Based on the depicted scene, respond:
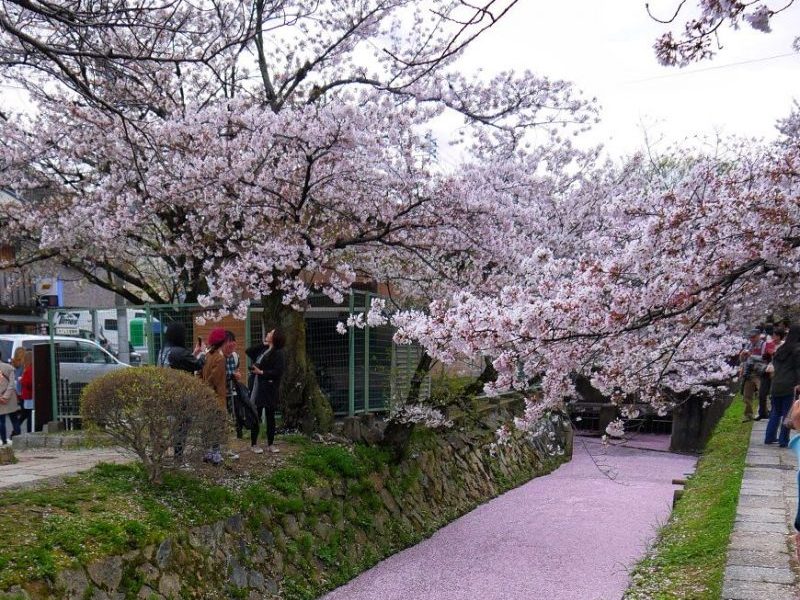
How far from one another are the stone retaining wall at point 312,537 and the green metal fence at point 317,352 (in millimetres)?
1205

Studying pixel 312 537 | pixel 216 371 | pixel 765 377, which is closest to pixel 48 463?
pixel 216 371

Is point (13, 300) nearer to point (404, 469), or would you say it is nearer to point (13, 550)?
point (404, 469)

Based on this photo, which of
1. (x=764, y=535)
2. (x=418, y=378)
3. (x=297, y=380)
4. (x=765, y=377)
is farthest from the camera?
(x=765, y=377)

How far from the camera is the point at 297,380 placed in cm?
965

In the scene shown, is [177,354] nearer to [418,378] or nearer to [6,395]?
[6,395]

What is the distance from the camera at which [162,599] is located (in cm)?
567

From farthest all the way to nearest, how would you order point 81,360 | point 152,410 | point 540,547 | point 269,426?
point 81,360 < point 540,547 < point 269,426 < point 152,410

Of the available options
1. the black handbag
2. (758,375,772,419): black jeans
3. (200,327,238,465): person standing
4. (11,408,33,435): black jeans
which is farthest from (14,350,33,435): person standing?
(758,375,772,419): black jeans

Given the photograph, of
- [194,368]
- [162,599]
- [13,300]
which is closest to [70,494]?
[162,599]

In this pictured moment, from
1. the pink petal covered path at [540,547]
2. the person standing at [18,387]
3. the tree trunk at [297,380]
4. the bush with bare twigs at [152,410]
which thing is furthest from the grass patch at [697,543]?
the person standing at [18,387]

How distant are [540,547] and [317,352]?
13.9 feet

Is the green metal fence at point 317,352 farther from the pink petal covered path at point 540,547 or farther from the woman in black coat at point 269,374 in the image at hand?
the pink petal covered path at point 540,547

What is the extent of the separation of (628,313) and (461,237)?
500 cm

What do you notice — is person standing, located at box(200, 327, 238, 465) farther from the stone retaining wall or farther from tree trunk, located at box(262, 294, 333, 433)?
tree trunk, located at box(262, 294, 333, 433)
